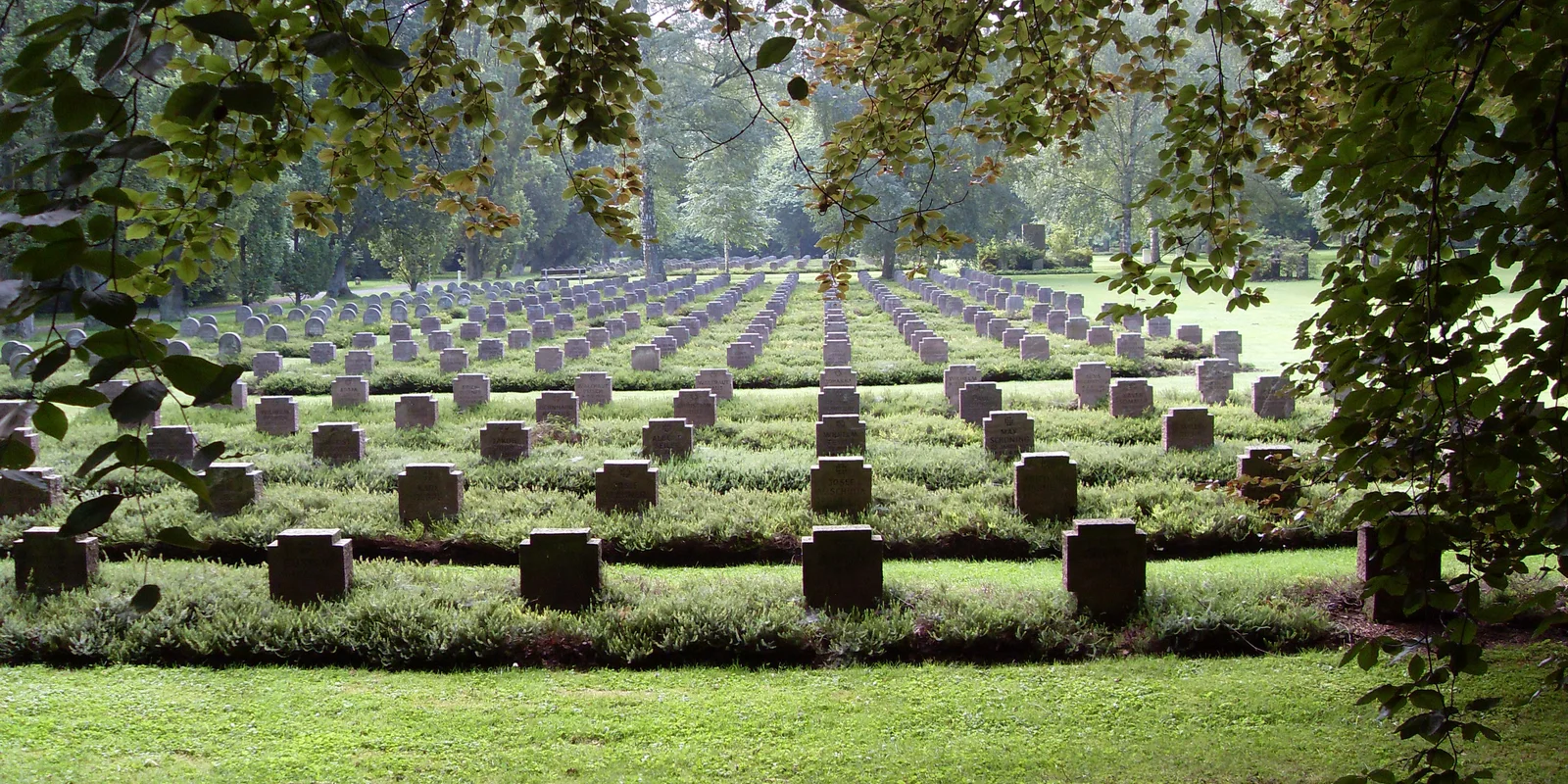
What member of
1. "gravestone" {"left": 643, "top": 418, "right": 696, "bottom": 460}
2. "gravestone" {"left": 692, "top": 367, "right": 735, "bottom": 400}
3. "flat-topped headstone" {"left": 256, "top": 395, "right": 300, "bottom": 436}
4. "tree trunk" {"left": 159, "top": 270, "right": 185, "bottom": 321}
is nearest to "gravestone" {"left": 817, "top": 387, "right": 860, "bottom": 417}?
"gravestone" {"left": 643, "top": 418, "right": 696, "bottom": 460}

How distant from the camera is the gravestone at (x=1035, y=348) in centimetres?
1914

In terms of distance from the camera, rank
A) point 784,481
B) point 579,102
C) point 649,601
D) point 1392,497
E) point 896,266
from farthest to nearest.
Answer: point 896,266
point 784,481
point 649,601
point 579,102
point 1392,497

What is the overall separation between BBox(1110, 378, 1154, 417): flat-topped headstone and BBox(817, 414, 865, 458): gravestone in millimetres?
3829

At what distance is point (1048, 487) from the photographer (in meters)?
9.23

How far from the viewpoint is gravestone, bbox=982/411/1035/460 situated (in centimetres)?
1127

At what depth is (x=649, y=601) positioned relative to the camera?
6895 mm

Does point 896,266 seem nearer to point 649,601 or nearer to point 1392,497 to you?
point 649,601

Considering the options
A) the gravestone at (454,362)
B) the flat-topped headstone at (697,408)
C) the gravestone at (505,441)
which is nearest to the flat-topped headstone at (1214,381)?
the flat-topped headstone at (697,408)

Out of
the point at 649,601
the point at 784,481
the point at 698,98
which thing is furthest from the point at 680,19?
the point at 649,601

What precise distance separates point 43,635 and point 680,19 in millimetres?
48807

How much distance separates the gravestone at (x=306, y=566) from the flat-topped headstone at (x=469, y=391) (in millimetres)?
8084

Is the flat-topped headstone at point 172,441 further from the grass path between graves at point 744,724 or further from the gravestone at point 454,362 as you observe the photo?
the gravestone at point 454,362

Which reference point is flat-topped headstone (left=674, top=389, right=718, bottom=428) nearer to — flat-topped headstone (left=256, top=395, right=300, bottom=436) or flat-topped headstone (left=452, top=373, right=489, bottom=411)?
flat-topped headstone (left=452, top=373, right=489, bottom=411)

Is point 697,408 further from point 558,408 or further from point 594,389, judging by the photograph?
point 594,389
